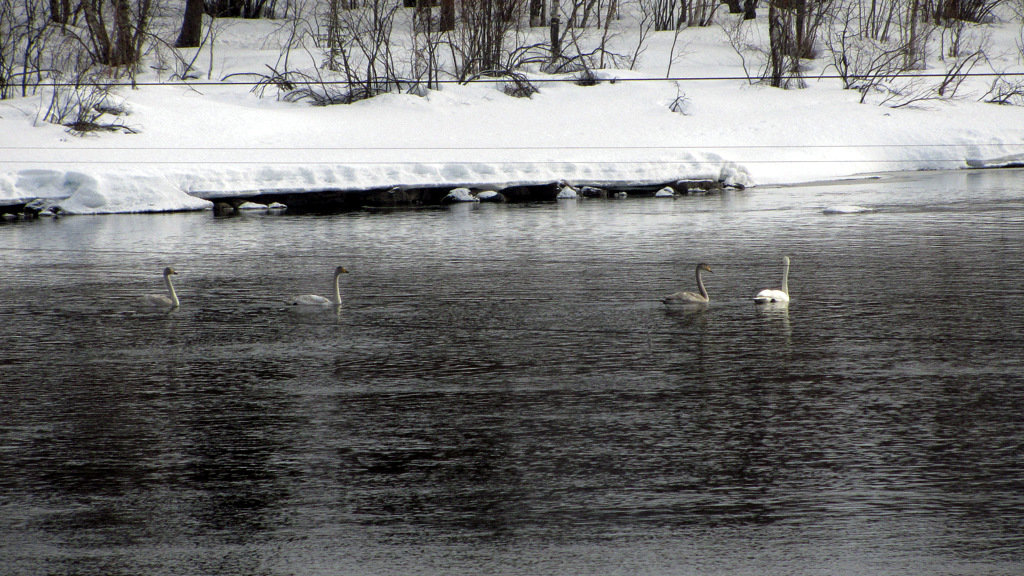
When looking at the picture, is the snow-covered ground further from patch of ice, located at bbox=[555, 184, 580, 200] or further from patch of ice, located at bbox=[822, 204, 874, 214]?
patch of ice, located at bbox=[822, 204, 874, 214]

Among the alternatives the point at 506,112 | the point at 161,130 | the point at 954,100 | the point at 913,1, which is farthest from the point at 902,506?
the point at 913,1

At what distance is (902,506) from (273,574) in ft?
10.0

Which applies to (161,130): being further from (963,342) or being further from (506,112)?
(963,342)

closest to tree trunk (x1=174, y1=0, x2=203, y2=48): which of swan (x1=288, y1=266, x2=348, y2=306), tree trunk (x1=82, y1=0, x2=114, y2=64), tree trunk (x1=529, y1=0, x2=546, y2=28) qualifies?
tree trunk (x1=82, y1=0, x2=114, y2=64)

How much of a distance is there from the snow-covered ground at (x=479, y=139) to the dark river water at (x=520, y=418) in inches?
420

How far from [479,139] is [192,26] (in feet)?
47.3

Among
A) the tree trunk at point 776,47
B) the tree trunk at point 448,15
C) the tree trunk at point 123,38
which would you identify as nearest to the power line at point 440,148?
the tree trunk at point 776,47

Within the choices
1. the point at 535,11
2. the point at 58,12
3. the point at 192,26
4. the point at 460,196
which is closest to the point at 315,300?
the point at 460,196

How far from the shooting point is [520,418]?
838cm

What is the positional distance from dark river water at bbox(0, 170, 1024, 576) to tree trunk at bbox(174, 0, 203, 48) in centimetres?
2615

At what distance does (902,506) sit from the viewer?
641 cm

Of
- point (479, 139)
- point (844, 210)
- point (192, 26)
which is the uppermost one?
point (192, 26)

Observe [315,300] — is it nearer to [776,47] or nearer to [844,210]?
[844,210]

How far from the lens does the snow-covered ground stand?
27906mm
